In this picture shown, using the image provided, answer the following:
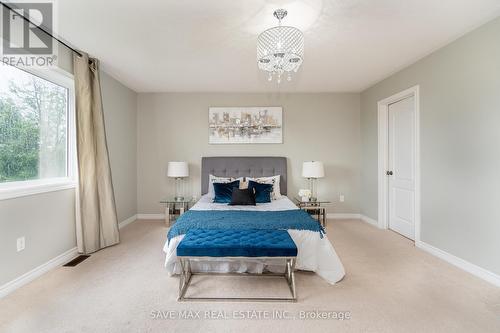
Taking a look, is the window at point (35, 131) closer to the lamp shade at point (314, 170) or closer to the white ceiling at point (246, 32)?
the white ceiling at point (246, 32)

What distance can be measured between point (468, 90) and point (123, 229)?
5076mm

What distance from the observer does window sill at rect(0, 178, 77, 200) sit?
2.19 metres

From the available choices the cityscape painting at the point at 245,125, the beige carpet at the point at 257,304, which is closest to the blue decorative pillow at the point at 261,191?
the cityscape painting at the point at 245,125

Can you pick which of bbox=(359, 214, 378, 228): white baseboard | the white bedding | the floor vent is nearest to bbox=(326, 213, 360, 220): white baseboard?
bbox=(359, 214, 378, 228): white baseboard

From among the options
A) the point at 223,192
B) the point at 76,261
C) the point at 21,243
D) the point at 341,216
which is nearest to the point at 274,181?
the point at 223,192

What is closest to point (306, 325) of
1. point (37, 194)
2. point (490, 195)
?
point (490, 195)

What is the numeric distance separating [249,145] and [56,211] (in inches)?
122

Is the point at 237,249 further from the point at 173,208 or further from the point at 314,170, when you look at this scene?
the point at 173,208

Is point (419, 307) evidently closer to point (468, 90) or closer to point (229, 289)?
point (229, 289)

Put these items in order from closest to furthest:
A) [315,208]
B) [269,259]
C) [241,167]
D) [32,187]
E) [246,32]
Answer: [269,259], [32,187], [246,32], [315,208], [241,167]

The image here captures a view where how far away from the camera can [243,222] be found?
2574 millimetres

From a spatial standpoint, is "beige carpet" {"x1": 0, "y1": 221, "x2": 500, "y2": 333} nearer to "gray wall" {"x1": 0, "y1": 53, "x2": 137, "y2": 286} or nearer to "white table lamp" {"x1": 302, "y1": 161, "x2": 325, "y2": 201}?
"gray wall" {"x1": 0, "y1": 53, "x2": 137, "y2": 286}

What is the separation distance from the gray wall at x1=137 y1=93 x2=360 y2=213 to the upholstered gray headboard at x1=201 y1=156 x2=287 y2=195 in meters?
0.17

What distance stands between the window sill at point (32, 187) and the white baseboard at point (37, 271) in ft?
2.50
